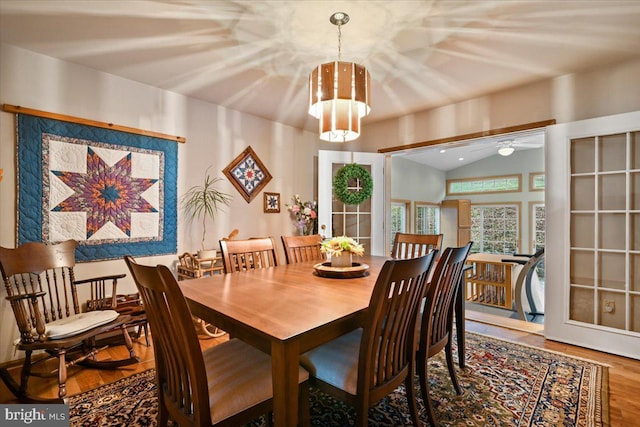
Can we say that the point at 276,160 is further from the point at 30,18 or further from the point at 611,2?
the point at 611,2

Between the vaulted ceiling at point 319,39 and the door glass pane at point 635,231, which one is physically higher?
the vaulted ceiling at point 319,39

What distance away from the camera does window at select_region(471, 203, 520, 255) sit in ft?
23.6

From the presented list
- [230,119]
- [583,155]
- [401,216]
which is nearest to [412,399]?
[583,155]

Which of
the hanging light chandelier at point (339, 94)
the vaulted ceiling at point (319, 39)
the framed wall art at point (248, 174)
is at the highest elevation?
the vaulted ceiling at point (319, 39)

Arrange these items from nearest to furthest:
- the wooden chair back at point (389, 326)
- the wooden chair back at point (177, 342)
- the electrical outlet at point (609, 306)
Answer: the wooden chair back at point (177, 342) < the wooden chair back at point (389, 326) < the electrical outlet at point (609, 306)

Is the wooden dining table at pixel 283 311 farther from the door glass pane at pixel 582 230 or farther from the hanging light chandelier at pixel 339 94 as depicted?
the door glass pane at pixel 582 230

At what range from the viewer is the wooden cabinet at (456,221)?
7668 mm

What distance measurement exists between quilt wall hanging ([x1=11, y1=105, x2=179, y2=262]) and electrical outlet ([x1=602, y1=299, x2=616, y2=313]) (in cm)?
403

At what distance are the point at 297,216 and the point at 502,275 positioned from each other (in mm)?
3479

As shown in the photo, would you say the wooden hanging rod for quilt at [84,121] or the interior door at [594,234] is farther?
the interior door at [594,234]

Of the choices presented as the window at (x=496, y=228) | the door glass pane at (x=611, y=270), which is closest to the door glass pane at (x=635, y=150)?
the door glass pane at (x=611, y=270)

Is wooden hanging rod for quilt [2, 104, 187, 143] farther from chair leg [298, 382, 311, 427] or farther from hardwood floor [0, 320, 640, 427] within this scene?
chair leg [298, 382, 311, 427]

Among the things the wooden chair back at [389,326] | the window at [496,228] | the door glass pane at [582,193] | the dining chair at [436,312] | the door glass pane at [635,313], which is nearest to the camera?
the wooden chair back at [389,326]

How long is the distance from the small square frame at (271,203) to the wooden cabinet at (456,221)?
526cm
